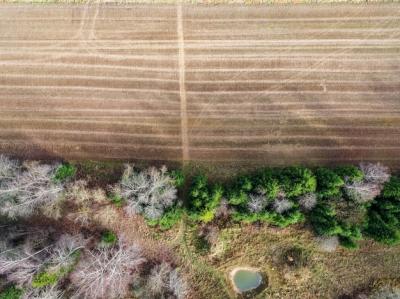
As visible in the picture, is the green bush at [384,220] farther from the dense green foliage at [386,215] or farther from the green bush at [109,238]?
the green bush at [109,238]

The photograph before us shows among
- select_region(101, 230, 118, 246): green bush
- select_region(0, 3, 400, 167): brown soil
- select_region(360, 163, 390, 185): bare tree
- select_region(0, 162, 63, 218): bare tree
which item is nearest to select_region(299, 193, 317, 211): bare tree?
select_region(0, 3, 400, 167): brown soil

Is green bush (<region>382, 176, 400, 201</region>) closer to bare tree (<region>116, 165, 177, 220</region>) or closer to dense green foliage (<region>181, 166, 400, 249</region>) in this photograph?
dense green foliage (<region>181, 166, 400, 249</region>)

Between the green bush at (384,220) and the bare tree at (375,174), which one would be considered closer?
the green bush at (384,220)

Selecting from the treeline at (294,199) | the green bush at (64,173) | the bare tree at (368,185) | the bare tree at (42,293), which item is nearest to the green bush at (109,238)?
the treeline at (294,199)

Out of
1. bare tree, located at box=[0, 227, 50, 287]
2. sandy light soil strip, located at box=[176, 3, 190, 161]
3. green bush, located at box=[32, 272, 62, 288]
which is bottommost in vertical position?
green bush, located at box=[32, 272, 62, 288]

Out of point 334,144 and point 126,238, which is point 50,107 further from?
point 334,144
